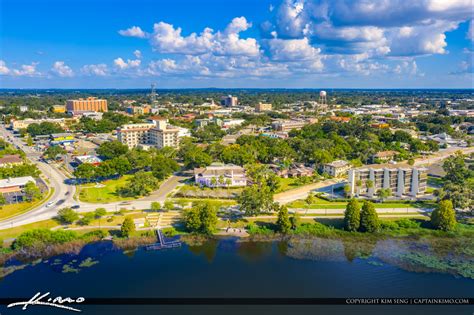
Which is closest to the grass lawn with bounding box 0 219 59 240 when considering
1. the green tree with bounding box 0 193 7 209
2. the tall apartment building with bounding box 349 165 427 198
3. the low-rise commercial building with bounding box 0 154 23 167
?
the green tree with bounding box 0 193 7 209

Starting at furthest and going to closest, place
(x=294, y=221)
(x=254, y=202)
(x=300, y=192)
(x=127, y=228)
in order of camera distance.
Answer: (x=300, y=192) < (x=254, y=202) < (x=294, y=221) < (x=127, y=228)

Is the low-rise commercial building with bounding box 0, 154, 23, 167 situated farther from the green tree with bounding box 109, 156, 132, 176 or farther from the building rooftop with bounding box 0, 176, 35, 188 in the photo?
the green tree with bounding box 109, 156, 132, 176

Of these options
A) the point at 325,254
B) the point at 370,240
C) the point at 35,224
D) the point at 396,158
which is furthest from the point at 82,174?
the point at 396,158

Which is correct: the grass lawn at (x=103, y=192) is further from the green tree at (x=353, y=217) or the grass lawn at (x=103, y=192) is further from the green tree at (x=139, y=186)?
the green tree at (x=353, y=217)

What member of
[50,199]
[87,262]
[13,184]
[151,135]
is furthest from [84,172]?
[151,135]

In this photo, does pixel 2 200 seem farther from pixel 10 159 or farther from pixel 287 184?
pixel 287 184

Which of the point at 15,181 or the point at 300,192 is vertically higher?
the point at 15,181
